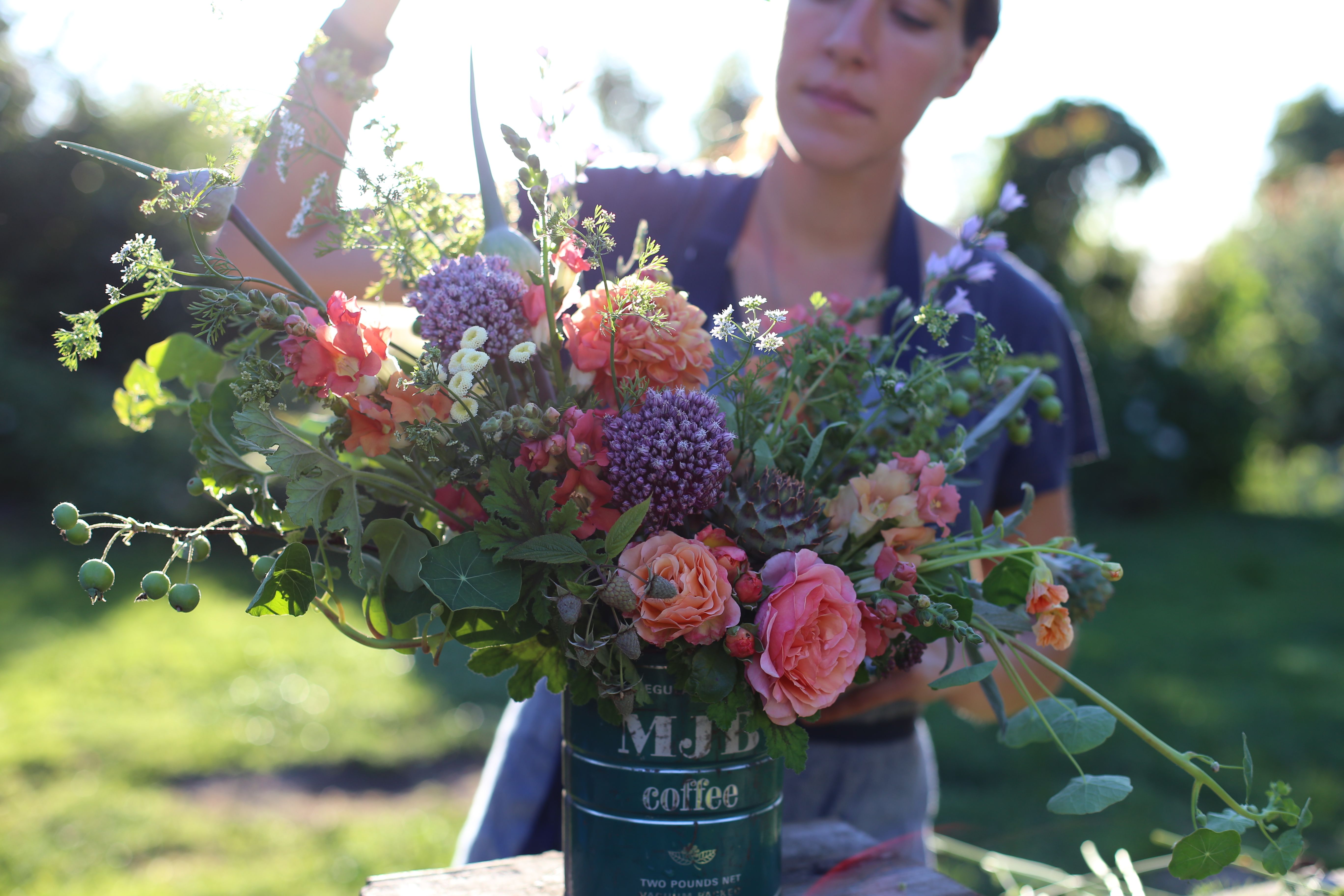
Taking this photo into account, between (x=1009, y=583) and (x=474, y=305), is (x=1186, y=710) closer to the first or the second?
(x=1009, y=583)

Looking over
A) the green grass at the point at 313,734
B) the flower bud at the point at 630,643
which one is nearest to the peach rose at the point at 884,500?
the flower bud at the point at 630,643

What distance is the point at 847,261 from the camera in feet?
5.30

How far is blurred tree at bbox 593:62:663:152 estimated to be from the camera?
16.2m

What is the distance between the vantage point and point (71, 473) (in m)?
6.36

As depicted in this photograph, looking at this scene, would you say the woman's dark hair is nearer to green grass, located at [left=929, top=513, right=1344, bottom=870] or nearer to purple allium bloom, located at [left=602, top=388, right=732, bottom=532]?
purple allium bloom, located at [left=602, top=388, right=732, bottom=532]

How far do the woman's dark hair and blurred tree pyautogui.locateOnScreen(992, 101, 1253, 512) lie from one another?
24.1ft

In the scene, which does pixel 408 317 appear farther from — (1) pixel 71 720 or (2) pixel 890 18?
(1) pixel 71 720

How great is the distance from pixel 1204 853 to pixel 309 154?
3.04ft

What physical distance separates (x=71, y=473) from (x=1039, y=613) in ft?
22.7

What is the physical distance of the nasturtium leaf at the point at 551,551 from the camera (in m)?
0.70

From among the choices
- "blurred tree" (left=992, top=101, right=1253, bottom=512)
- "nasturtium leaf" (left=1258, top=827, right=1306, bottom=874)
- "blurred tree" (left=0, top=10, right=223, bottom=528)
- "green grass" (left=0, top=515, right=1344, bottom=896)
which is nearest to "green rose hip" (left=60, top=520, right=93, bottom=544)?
"nasturtium leaf" (left=1258, top=827, right=1306, bottom=874)

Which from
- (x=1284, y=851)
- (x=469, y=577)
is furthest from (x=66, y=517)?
(x=1284, y=851)

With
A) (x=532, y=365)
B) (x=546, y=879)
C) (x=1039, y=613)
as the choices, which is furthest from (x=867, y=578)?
(x=546, y=879)

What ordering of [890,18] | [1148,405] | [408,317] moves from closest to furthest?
[408,317]
[890,18]
[1148,405]
